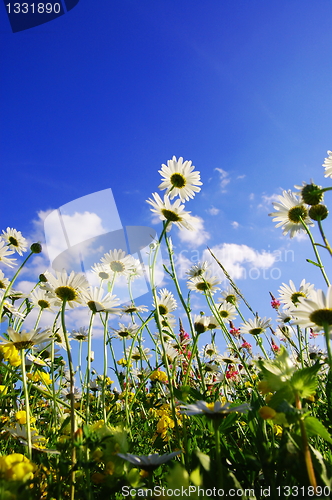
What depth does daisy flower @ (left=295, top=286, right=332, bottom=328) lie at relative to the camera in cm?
84

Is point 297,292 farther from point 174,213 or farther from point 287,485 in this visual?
point 287,485

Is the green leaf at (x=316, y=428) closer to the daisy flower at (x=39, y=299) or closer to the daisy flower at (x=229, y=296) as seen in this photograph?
the daisy flower at (x=39, y=299)

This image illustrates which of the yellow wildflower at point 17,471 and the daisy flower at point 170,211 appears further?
the daisy flower at point 170,211

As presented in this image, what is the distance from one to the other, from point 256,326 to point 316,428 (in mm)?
1993

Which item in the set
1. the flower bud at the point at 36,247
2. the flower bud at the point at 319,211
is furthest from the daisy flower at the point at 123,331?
the flower bud at the point at 319,211

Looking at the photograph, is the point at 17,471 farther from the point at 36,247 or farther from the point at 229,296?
the point at 229,296

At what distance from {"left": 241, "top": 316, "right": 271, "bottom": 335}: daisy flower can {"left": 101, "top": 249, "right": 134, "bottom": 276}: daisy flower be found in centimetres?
104

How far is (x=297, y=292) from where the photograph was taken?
219 cm

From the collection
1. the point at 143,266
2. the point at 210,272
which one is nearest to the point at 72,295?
the point at 143,266

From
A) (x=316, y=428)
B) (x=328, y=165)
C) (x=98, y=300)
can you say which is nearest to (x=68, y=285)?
(x=98, y=300)

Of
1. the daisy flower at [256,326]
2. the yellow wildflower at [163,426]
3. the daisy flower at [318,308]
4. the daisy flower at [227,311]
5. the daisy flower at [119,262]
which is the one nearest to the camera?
the daisy flower at [318,308]

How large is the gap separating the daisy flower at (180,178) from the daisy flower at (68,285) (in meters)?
1.08

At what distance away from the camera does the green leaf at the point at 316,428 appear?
63 cm

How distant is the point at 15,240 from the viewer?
3.06 m
